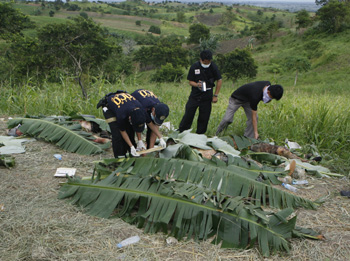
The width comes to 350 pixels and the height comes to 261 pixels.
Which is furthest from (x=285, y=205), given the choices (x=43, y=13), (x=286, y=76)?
(x=43, y=13)

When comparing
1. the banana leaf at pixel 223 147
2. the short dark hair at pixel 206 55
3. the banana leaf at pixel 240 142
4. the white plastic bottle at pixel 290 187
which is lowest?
the white plastic bottle at pixel 290 187

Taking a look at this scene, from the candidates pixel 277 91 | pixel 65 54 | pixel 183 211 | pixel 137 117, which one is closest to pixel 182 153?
pixel 137 117

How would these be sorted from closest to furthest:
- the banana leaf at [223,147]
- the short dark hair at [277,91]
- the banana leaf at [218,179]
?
the banana leaf at [218,179]
the banana leaf at [223,147]
the short dark hair at [277,91]

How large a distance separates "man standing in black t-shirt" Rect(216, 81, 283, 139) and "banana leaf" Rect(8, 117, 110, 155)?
2233mm

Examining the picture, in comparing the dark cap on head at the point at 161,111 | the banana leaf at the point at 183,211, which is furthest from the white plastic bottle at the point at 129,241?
the dark cap on head at the point at 161,111

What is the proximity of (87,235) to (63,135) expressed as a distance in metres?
2.16

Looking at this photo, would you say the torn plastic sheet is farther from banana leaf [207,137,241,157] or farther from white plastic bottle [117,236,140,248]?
banana leaf [207,137,241,157]

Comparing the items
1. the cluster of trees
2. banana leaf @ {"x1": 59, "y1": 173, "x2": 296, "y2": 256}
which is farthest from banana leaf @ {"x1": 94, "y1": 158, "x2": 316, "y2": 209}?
the cluster of trees

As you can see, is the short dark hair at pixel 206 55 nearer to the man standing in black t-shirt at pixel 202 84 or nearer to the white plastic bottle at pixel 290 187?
the man standing in black t-shirt at pixel 202 84

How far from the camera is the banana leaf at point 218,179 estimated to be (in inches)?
122

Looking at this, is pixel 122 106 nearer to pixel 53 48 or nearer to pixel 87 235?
pixel 87 235

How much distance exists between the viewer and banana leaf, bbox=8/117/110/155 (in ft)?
13.8

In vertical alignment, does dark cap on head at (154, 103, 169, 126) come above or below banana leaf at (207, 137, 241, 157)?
above

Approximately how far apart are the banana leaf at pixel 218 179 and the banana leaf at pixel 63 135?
113 centimetres
